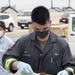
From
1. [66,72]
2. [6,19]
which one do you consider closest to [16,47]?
[66,72]

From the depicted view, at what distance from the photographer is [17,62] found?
3289 millimetres

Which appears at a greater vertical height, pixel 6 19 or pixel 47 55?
pixel 47 55

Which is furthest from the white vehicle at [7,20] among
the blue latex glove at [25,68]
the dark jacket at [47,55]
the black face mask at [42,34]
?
the blue latex glove at [25,68]

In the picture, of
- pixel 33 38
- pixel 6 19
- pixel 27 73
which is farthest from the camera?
pixel 6 19

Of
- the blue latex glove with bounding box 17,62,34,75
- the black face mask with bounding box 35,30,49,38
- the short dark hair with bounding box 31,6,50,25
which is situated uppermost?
the short dark hair with bounding box 31,6,50,25

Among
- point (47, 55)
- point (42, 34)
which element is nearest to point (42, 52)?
point (47, 55)

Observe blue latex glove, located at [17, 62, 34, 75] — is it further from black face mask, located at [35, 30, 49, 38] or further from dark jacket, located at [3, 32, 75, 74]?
black face mask, located at [35, 30, 49, 38]

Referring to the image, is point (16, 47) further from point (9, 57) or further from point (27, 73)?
point (27, 73)

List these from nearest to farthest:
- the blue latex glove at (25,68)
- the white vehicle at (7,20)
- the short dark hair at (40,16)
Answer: the blue latex glove at (25,68), the short dark hair at (40,16), the white vehicle at (7,20)

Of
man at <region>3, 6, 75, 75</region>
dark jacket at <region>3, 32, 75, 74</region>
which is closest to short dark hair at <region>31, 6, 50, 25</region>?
man at <region>3, 6, 75, 75</region>

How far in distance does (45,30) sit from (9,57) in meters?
0.50

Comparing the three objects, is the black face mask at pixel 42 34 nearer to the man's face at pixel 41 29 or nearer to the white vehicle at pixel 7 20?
the man's face at pixel 41 29

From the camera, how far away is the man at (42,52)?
327 cm

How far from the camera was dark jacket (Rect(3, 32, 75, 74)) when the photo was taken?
130 inches
